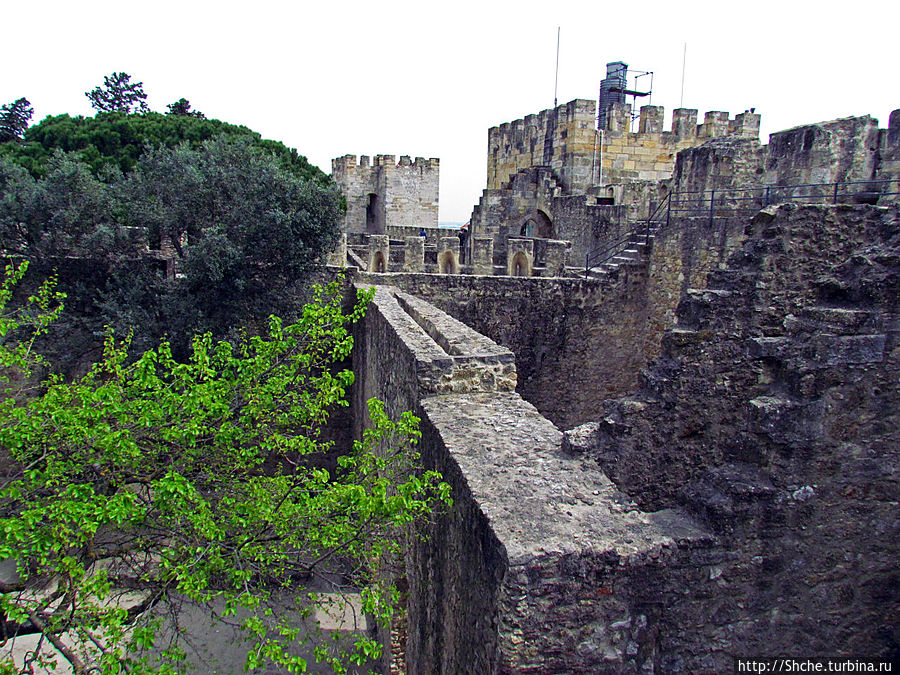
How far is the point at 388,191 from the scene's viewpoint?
94.4 feet

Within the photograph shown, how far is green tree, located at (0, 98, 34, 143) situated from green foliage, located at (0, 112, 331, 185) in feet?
12.8

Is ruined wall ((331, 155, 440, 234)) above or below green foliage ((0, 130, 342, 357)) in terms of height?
above

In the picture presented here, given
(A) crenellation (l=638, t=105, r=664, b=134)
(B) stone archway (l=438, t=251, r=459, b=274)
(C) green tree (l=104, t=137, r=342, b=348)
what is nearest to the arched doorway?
(B) stone archway (l=438, t=251, r=459, b=274)

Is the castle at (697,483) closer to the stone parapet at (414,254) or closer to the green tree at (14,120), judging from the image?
the stone parapet at (414,254)

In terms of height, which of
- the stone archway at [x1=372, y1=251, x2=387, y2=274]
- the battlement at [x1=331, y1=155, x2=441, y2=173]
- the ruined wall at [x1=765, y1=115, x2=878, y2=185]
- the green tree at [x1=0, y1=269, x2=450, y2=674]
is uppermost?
the battlement at [x1=331, y1=155, x2=441, y2=173]

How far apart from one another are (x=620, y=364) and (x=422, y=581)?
6.62 meters

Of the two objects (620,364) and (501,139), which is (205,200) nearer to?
(620,364)

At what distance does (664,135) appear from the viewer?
22.1 m

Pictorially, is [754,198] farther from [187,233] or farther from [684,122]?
[684,122]

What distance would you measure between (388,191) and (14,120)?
18469 mm

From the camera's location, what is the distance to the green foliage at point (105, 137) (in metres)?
24.1

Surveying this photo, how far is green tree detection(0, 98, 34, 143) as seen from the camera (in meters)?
29.3

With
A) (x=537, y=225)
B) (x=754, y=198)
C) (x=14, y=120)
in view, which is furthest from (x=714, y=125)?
(x=14, y=120)

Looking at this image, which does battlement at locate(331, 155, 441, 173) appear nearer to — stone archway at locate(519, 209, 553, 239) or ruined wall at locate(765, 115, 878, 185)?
stone archway at locate(519, 209, 553, 239)
